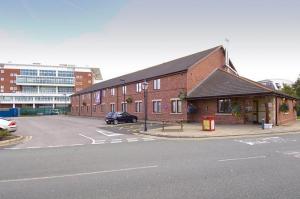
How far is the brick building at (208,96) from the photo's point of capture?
88.1ft

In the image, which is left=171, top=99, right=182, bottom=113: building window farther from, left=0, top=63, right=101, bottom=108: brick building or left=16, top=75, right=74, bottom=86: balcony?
left=16, top=75, right=74, bottom=86: balcony

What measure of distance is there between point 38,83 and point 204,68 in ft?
310

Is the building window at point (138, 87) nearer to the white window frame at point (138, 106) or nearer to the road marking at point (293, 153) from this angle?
the white window frame at point (138, 106)

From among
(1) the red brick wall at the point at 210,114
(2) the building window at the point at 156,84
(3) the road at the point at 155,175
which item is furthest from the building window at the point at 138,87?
(3) the road at the point at 155,175

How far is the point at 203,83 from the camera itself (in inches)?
1350

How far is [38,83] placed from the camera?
11538 cm

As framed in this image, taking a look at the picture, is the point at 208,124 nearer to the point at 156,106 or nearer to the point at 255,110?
the point at 255,110

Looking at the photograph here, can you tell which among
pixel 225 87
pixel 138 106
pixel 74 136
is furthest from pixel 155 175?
pixel 138 106

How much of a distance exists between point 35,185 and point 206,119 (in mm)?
16461

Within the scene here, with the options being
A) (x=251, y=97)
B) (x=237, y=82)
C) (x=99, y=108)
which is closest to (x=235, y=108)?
(x=251, y=97)

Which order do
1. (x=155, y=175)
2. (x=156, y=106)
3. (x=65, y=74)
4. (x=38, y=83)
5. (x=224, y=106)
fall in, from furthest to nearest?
(x=65, y=74) < (x=38, y=83) < (x=156, y=106) < (x=224, y=106) < (x=155, y=175)

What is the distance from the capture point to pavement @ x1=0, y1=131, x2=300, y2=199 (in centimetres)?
618

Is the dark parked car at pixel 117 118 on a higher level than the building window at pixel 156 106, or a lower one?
lower

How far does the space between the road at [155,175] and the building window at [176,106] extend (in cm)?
2248
